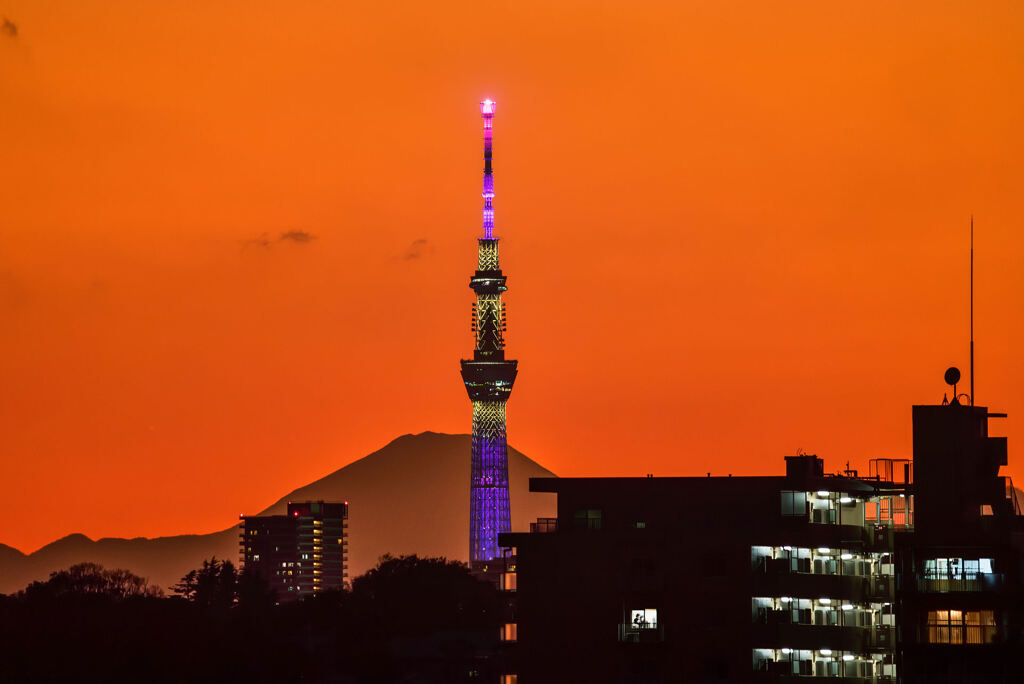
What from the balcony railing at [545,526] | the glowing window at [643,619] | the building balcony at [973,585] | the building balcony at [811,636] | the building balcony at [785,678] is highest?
the balcony railing at [545,526]

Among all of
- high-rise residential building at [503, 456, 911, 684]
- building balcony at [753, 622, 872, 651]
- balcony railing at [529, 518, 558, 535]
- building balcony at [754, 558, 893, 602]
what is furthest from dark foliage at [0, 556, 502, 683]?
building balcony at [753, 622, 872, 651]

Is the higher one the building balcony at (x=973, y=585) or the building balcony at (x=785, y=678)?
the building balcony at (x=973, y=585)

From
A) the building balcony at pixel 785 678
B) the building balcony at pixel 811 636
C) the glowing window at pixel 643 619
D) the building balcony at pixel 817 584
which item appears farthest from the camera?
the building balcony at pixel 817 584

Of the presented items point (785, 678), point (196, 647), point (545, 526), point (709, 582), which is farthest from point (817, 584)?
point (196, 647)

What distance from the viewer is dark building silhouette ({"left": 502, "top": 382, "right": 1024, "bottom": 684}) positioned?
85.8m

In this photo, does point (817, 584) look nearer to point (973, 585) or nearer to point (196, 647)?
point (973, 585)

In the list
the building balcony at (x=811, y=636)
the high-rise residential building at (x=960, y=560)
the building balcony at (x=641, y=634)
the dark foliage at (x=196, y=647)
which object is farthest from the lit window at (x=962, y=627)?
the dark foliage at (x=196, y=647)

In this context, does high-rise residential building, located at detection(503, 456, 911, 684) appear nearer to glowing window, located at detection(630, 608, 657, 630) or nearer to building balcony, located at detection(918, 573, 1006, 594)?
glowing window, located at detection(630, 608, 657, 630)

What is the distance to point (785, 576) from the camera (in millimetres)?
88750

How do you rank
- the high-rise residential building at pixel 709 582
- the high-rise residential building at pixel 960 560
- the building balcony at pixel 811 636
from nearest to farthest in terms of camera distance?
the high-rise residential building at pixel 960 560, the building balcony at pixel 811 636, the high-rise residential building at pixel 709 582

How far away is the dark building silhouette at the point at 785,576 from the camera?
85.8 metres

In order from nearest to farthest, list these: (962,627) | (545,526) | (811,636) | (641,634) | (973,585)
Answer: (962,627) < (973,585) < (641,634) < (811,636) < (545,526)

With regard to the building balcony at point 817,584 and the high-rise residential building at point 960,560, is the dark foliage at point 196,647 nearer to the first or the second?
the building balcony at point 817,584

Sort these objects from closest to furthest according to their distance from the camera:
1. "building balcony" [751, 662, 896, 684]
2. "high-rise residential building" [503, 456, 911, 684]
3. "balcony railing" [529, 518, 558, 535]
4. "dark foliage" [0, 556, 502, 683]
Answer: "building balcony" [751, 662, 896, 684]
"high-rise residential building" [503, 456, 911, 684]
"balcony railing" [529, 518, 558, 535]
"dark foliage" [0, 556, 502, 683]
